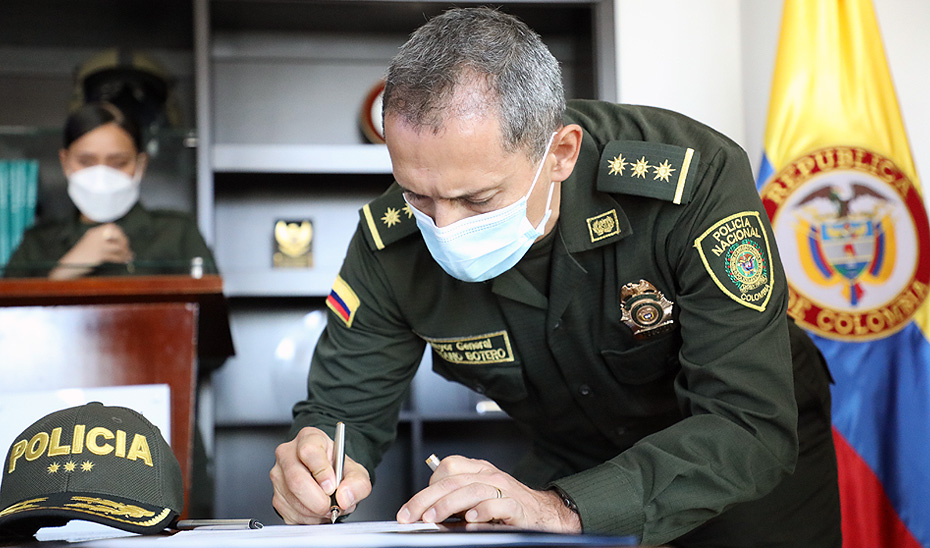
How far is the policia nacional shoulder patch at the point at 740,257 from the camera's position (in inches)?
43.7

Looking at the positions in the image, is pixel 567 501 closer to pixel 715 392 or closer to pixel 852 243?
pixel 715 392

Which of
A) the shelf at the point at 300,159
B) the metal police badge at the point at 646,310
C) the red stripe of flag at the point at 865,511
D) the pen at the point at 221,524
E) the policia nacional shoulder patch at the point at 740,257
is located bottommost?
the red stripe of flag at the point at 865,511

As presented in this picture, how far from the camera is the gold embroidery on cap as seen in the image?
1252 millimetres

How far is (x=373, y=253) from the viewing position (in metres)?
1.34

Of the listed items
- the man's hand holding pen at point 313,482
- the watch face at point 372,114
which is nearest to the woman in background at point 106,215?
the watch face at point 372,114

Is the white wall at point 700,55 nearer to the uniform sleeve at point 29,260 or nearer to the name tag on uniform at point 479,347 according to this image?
the name tag on uniform at point 479,347

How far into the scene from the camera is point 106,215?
87.6 inches

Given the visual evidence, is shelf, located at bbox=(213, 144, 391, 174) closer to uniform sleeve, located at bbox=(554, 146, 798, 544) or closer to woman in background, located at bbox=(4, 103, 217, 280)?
woman in background, located at bbox=(4, 103, 217, 280)

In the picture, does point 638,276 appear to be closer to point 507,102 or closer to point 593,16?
point 507,102

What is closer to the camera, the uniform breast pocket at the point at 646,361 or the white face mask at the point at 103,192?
the uniform breast pocket at the point at 646,361

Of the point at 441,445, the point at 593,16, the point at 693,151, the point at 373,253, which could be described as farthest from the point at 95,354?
the point at 593,16

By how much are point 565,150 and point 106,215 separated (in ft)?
4.72

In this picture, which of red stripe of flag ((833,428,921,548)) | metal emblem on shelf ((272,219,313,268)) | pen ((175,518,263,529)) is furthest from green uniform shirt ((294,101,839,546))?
metal emblem on shelf ((272,219,313,268))

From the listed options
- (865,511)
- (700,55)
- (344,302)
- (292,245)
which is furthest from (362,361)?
(700,55)
